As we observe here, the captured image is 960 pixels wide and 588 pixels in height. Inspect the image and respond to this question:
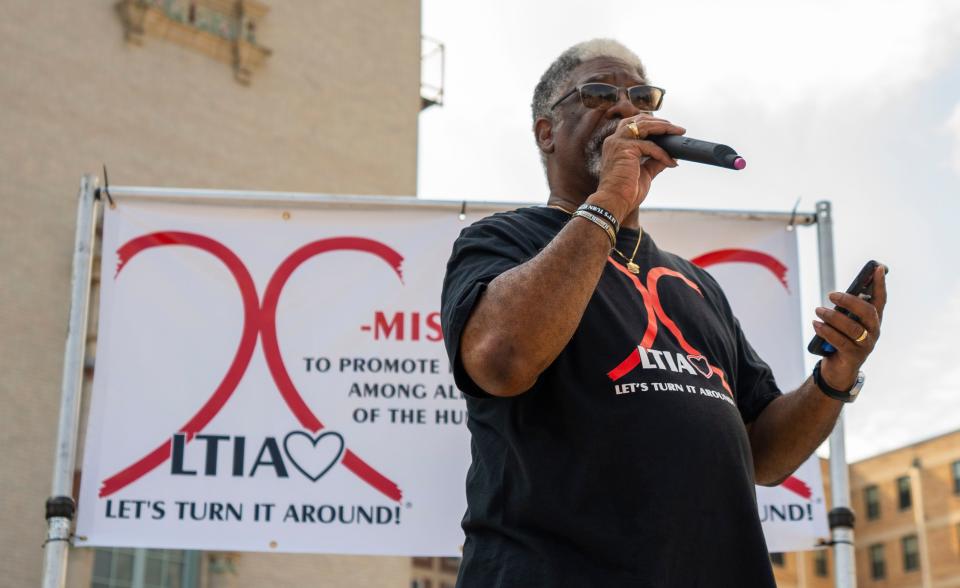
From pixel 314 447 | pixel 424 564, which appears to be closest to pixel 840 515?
pixel 314 447

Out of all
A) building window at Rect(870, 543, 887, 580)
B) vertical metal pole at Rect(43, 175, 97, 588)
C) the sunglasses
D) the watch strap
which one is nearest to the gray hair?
the sunglasses

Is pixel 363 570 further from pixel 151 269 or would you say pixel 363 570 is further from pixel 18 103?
pixel 151 269

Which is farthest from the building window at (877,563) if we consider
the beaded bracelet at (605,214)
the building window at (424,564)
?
the beaded bracelet at (605,214)

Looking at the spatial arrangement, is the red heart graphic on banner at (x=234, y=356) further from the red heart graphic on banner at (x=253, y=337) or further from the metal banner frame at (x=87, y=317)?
the metal banner frame at (x=87, y=317)

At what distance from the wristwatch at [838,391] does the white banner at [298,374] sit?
2315mm

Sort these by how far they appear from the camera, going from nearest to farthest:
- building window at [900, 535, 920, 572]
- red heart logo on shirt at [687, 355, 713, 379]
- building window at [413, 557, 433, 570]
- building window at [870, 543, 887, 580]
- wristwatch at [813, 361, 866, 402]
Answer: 1. red heart logo on shirt at [687, 355, 713, 379]
2. wristwatch at [813, 361, 866, 402]
3. building window at [413, 557, 433, 570]
4. building window at [900, 535, 920, 572]
5. building window at [870, 543, 887, 580]

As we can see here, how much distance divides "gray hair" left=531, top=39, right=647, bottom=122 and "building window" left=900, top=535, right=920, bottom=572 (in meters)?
65.2

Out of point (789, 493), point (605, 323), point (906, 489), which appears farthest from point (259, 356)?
point (906, 489)

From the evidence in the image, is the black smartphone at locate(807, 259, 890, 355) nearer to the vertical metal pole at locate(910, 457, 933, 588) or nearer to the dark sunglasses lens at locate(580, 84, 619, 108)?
the dark sunglasses lens at locate(580, 84, 619, 108)

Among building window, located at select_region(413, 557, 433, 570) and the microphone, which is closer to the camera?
the microphone

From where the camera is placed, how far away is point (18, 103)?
70.7 ft

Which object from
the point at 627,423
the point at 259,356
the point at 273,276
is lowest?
the point at 627,423

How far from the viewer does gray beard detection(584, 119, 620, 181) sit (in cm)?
336

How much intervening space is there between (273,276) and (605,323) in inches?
119
